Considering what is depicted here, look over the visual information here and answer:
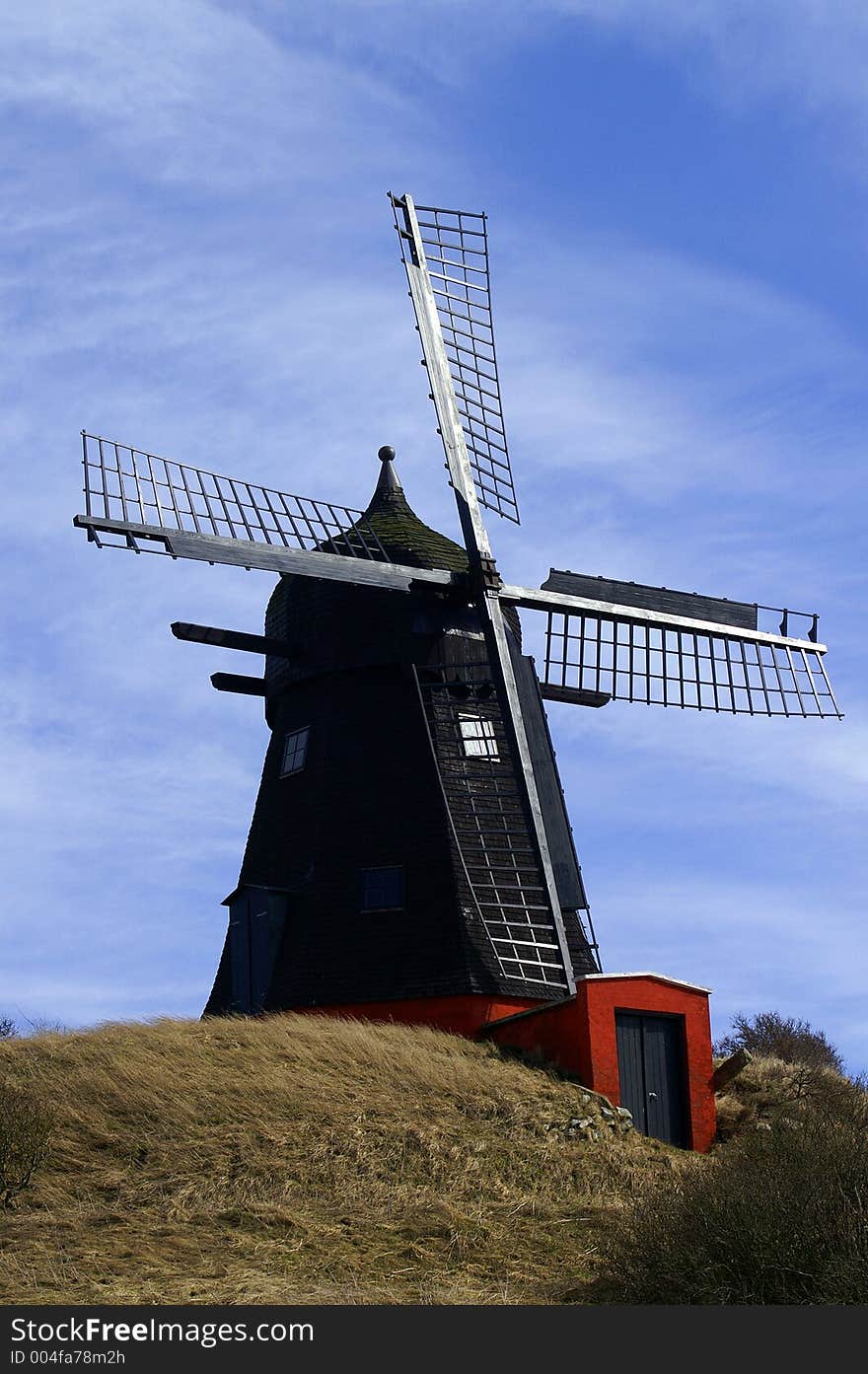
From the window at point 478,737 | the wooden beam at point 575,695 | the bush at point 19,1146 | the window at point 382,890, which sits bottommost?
the bush at point 19,1146

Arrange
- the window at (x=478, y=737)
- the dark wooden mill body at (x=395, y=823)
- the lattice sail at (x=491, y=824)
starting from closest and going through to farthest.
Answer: the lattice sail at (x=491, y=824)
the dark wooden mill body at (x=395, y=823)
the window at (x=478, y=737)

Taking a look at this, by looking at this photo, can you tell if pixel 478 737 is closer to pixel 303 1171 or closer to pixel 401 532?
pixel 401 532

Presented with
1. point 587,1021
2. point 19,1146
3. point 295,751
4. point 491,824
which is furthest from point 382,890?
point 19,1146

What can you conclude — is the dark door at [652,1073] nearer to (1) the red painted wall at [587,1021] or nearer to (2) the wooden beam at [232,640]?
(1) the red painted wall at [587,1021]

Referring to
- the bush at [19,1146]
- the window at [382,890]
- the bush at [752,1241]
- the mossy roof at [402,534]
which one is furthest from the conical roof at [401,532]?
the bush at [752,1241]

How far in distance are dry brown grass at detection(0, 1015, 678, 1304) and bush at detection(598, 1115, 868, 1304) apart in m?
0.80

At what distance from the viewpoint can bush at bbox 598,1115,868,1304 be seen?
1252 cm

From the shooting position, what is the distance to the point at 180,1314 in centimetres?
1253

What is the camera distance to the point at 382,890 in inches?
906

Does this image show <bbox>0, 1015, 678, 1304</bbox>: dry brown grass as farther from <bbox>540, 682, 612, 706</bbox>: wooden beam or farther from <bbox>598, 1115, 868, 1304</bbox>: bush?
<bbox>540, 682, 612, 706</bbox>: wooden beam

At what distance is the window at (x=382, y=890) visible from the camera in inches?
901

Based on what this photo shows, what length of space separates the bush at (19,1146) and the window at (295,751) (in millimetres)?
7932

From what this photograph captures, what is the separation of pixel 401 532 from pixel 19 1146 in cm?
1138

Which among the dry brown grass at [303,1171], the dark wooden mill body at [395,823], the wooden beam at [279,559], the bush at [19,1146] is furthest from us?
the dark wooden mill body at [395,823]
